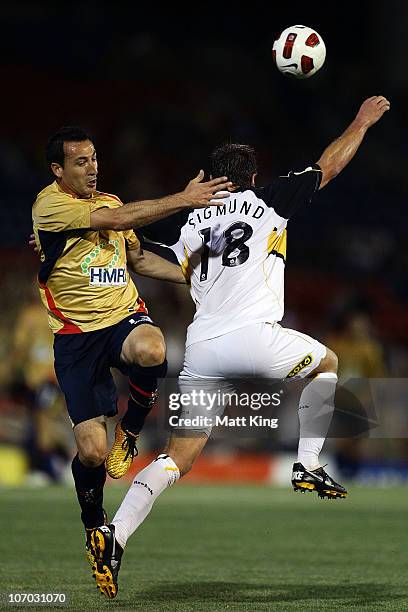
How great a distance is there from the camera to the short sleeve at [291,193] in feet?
22.3

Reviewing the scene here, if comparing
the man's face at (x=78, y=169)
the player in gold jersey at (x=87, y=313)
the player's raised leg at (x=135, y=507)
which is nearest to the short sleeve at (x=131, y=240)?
the player in gold jersey at (x=87, y=313)

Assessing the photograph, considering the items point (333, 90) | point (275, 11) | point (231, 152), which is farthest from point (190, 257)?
point (275, 11)

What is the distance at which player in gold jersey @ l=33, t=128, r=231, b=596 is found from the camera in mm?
7031

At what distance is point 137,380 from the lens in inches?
287

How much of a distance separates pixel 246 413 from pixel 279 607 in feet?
6.11

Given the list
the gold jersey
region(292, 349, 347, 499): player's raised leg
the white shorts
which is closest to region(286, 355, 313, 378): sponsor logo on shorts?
the white shorts

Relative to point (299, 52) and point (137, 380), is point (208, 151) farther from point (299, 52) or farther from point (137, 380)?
point (137, 380)

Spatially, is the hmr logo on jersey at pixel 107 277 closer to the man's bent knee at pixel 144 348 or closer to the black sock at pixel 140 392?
the man's bent knee at pixel 144 348

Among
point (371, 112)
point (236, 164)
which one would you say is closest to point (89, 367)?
point (236, 164)

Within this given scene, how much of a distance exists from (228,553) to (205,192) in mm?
3460

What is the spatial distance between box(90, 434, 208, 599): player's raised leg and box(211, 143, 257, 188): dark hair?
A: 1495 mm

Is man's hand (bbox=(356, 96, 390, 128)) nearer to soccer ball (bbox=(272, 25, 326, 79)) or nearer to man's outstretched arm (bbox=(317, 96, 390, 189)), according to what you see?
man's outstretched arm (bbox=(317, 96, 390, 189))

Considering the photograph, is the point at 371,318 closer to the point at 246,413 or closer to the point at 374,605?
the point at 246,413

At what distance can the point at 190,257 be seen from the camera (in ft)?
22.8
